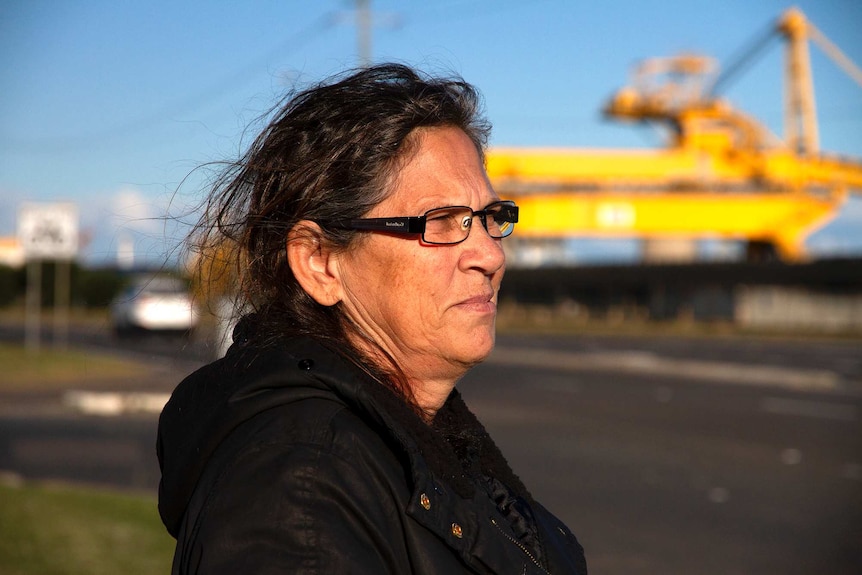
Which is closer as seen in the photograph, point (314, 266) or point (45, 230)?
point (314, 266)

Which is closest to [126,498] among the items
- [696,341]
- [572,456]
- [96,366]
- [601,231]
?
[572,456]

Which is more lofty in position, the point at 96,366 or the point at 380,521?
the point at 380,521

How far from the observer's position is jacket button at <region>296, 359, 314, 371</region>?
170 centimetres

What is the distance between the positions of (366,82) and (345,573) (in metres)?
1.05

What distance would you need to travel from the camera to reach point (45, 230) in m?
20.0

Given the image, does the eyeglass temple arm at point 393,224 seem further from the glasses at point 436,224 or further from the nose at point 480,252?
the nose at point 480,252

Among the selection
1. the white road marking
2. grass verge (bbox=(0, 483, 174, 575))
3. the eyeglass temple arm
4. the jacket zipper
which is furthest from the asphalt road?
grass verge (bbox=(0, 483, 174, 575))

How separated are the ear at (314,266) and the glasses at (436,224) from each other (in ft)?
0.22

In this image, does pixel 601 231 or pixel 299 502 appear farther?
pixel 601 231

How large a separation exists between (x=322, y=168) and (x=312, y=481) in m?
0.71

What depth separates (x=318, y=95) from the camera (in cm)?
211

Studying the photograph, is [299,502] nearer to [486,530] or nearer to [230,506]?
[230,506]

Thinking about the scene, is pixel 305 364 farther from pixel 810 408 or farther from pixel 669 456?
pixel 810 408

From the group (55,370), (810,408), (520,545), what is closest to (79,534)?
(520,545)
